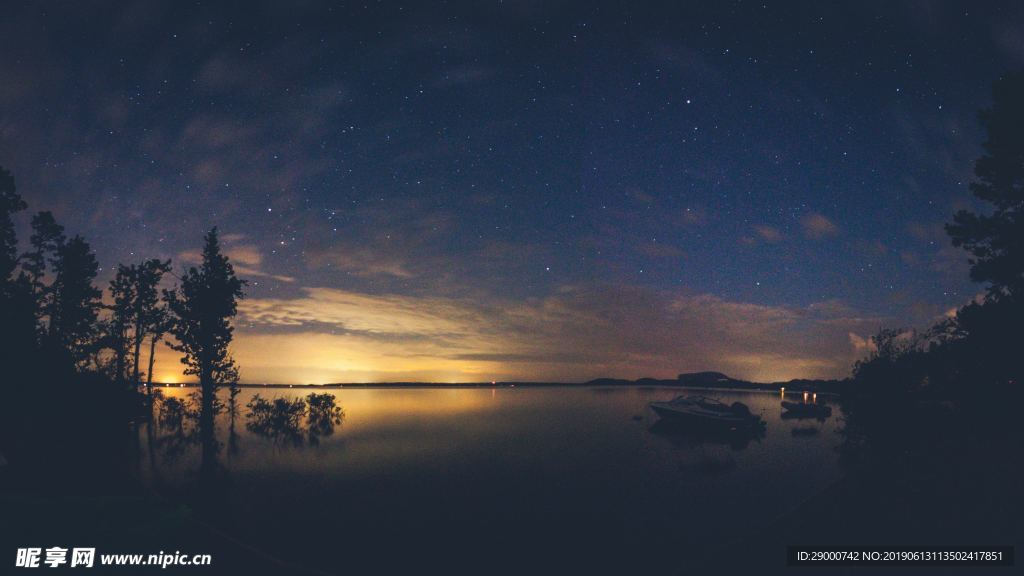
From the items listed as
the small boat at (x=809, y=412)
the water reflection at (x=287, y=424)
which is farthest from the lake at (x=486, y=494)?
the small boat at (x=809, y=412)

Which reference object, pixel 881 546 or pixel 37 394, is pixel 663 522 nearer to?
pixel 881 546

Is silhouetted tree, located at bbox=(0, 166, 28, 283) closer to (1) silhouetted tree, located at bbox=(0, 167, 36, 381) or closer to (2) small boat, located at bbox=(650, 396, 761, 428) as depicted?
(1) silhouetted tree, located at bbox=(0, 167, 36, 381)

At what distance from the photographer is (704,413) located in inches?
2087

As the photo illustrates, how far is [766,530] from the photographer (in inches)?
501

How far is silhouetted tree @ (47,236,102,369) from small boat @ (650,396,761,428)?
6408 cm

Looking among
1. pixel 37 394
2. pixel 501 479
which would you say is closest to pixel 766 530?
pixel 501 479

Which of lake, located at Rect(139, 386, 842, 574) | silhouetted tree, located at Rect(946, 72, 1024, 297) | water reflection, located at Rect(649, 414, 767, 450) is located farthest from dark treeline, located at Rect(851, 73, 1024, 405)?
water reflection, located at Rect(649, 414, 767, 450)

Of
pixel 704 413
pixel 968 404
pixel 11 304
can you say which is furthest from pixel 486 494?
pixel 704 413

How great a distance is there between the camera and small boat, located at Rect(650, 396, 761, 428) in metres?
51.8

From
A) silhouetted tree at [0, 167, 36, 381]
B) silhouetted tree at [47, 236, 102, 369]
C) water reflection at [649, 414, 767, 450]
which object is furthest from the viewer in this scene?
water reflection at [649, 414, 767, 450]

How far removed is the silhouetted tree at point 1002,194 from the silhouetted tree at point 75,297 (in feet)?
223

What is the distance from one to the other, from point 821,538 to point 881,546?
4.66 feet

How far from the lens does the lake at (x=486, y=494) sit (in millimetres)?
17844

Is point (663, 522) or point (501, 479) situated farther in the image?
point (501, 479)
